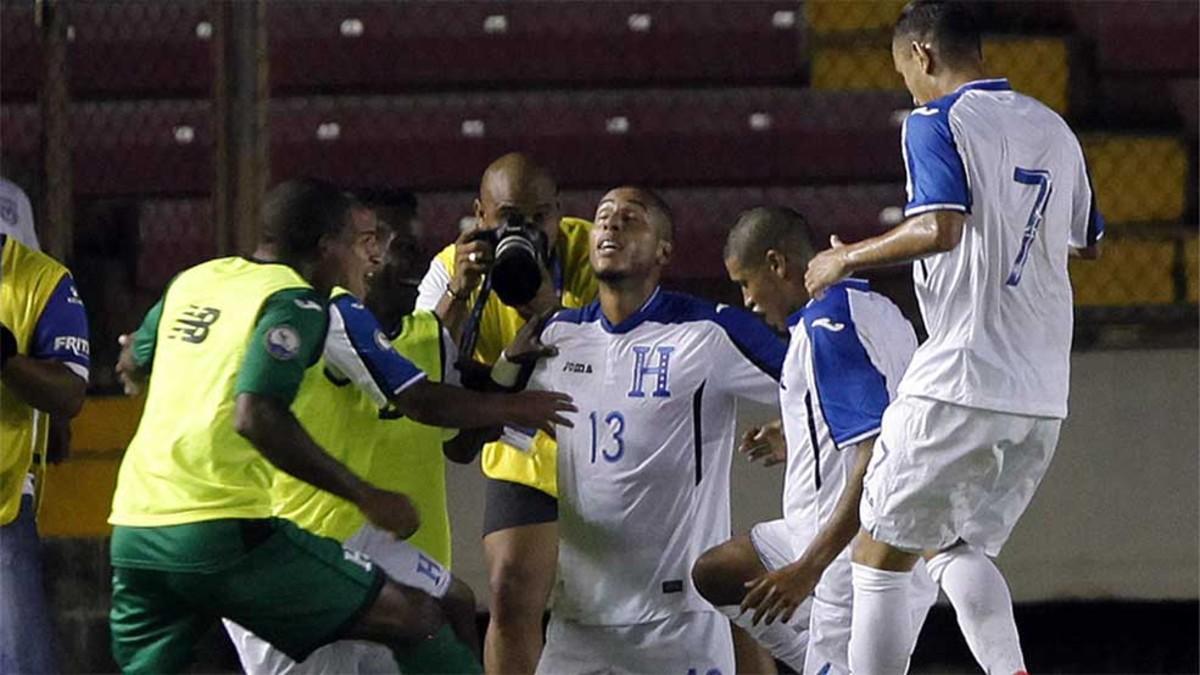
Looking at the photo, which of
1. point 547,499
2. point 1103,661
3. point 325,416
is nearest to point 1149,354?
point 1103,661

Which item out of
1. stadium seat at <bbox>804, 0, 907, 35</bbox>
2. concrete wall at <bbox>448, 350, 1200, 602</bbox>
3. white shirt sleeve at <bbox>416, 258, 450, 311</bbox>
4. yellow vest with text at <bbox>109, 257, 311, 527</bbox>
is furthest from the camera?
stadium seat at <bbox>804, 0, 907, 35</bbox>

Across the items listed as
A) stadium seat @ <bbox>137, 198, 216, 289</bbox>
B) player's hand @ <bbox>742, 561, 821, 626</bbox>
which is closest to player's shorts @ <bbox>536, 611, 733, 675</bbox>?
player's hand @ <bbox>742, 561, 821, 626</bbox>

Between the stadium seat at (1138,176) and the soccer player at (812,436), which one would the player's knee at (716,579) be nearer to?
the soccer player at (812,436)

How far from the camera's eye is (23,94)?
9227 millimetres

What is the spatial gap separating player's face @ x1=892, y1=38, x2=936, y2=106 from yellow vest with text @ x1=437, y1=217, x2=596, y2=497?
1258 mm

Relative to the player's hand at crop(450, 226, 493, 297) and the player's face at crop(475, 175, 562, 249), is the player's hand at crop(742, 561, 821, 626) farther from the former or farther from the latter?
the player's face at crop(475, 175, 562, 249)

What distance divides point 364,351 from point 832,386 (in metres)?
1.04

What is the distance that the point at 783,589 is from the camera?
4758mm

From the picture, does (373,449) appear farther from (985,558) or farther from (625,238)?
(985,558)

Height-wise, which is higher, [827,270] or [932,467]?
[827,270]

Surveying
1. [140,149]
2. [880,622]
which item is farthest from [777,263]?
[140,149]

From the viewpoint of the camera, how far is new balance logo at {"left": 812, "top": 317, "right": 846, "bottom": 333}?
4.77m

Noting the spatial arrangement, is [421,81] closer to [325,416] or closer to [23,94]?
[23,94]

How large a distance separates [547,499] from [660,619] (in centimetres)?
52
